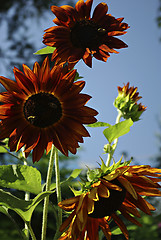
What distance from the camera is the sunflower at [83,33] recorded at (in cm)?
59

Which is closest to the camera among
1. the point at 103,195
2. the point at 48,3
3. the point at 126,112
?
the point at 103,195

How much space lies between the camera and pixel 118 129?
0.61 metres

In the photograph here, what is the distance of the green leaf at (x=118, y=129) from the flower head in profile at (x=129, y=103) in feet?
0.45

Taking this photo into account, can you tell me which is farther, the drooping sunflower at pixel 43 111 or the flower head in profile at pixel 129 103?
the flower head in profile at pixel 129 103

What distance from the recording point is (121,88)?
791 millimetres

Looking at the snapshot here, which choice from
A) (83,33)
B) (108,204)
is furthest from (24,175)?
(83,33)

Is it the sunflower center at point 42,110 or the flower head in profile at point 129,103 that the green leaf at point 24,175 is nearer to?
the sunflower center at point 42,110

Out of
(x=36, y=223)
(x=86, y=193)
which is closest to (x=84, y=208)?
(x=86, y=193)

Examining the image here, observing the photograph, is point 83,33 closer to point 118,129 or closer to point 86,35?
point 86,35

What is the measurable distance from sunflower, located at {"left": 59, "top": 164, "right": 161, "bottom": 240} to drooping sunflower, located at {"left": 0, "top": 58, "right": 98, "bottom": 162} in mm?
75

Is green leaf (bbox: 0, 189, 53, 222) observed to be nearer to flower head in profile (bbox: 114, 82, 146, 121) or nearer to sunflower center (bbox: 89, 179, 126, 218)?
sunflower center (bbox: 89, 179, 126, 218)

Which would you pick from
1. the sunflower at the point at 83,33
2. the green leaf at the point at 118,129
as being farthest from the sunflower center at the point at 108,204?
the sunflower at the point at 83,33

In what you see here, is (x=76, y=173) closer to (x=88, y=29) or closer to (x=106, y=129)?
(x=106, y=129)

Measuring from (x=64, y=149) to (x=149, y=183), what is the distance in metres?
0.16
